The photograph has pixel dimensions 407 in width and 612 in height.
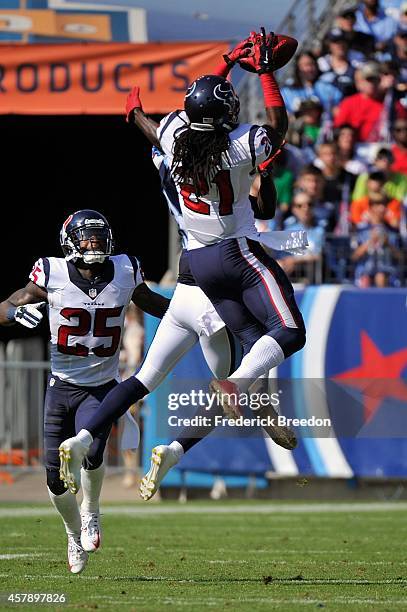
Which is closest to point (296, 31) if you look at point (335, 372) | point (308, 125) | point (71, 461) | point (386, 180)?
point (308, 125)

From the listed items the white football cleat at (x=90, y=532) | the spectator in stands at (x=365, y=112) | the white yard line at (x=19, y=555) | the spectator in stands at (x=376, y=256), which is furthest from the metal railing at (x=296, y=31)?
the white football cleat at (x=90, y=532)

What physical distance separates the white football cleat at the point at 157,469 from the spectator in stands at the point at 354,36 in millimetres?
9738

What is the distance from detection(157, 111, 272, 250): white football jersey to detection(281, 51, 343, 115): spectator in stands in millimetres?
8382

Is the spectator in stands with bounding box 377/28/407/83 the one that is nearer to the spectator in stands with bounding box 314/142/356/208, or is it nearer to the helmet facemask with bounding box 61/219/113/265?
the spectator in stands with bounding box 314/142/356/208

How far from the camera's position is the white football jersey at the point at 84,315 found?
689 centimetres

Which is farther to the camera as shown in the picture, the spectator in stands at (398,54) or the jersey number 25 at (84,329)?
the spectator in stands at (398,54)

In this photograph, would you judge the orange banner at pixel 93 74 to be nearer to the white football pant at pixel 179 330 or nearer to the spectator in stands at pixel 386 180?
the spectator in stands at pixel 386 180

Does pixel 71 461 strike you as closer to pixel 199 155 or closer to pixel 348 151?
pixel 199 155

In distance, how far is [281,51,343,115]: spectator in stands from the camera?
14.8 m

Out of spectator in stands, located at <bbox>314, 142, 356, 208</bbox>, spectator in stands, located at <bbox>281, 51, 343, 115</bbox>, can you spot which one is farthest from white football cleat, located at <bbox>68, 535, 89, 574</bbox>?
spectator in stands, located at <bbox>281, 51, 343, 115</bbox>

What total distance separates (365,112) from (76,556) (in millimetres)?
8700

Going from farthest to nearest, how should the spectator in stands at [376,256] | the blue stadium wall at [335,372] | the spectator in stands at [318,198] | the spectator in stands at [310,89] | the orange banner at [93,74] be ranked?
the spectator in stands at [310,89] < the spectator in stands at [318,198] < the orange banner at [93,74] < the spectator in stands at [376,256] < the blue stadium wall at [335,372]

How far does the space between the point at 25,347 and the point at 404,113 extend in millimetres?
5283

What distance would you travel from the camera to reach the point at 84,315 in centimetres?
689
